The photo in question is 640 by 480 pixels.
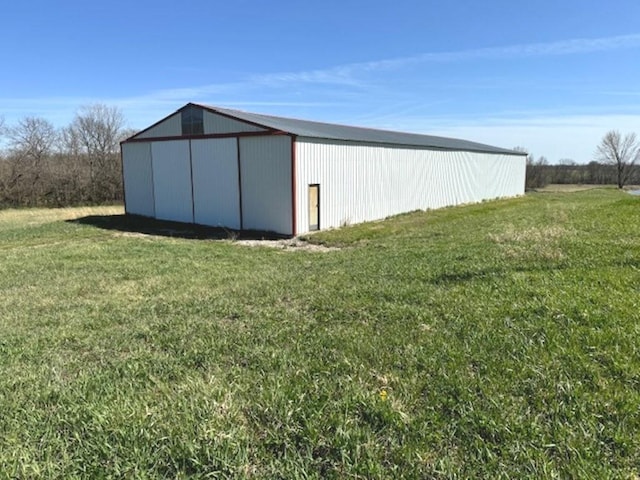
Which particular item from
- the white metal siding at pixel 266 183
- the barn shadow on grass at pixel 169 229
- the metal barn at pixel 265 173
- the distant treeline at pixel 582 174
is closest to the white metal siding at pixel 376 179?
the metal barn at pixel 265 173

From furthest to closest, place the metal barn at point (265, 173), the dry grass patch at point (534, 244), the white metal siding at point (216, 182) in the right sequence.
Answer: the white metal siding at point (216, 182)
the metal barn at point (265, 173)
the dry grass patch at point (534, 244)

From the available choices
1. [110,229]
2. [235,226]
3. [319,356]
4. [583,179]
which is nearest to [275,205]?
[235,226]

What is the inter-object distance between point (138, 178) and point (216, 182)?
23.3 feet

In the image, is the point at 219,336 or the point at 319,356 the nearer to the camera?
the point at 319,356

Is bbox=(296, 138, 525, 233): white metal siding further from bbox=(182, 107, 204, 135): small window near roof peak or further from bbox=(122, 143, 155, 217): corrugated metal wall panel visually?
bbox=(122, 143, 155, 217): corrugated metal wall panel

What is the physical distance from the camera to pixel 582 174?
76.2m

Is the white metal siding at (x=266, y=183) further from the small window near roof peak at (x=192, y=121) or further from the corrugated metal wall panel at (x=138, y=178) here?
the corrugated metal wall panel at (x=138, y=178)

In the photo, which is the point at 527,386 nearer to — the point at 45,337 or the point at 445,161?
the point at 45,337

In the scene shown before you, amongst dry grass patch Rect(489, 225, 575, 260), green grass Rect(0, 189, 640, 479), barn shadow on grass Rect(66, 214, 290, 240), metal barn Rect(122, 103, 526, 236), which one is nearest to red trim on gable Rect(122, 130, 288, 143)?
metal barn Rect(122, 103, 526, 236)

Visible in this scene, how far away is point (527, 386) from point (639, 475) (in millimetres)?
893

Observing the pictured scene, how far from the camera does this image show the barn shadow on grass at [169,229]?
55.0 ft

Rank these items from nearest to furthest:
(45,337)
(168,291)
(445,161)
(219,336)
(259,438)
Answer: (259,438), (219,336), (45,337), (168,291), (445,161)

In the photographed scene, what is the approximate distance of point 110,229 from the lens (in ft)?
61.5

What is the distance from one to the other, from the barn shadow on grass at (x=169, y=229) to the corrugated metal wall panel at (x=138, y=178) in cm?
78
